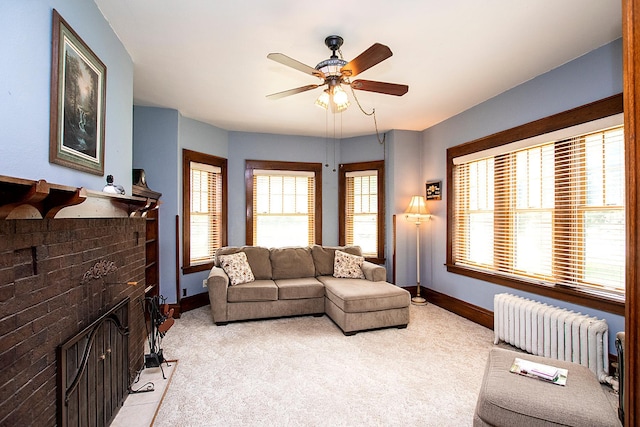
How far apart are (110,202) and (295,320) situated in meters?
2.72

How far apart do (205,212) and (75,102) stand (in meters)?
3.09

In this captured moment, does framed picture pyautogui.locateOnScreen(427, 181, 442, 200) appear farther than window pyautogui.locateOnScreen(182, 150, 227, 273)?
Yes

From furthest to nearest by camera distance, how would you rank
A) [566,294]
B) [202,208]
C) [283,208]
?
[283,208] < [202,208] < [566,294]

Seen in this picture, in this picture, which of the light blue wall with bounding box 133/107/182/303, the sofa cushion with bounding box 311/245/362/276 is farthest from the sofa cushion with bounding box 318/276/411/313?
the light blue wall with bounding box 133/107/182/303

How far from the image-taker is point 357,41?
2.53m

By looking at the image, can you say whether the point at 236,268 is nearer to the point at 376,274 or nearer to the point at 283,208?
the point at 283,208

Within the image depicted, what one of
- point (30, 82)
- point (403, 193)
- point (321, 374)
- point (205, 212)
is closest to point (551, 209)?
point (403, 193)

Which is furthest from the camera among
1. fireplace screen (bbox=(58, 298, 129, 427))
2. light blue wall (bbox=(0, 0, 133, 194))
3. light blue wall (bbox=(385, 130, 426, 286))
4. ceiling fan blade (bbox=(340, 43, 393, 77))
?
light blue wall (bbox=(385, 130, 426, 286))

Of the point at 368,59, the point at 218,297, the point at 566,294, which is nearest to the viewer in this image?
the point at 368,59

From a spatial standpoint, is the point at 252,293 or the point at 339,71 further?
the point at 252,293

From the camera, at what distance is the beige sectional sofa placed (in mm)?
3692

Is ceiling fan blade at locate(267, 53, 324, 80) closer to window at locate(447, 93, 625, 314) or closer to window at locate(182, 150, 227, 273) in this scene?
window at locate(447, 93, 625, 314)

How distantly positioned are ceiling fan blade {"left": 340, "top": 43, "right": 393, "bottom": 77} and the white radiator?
2.65 m

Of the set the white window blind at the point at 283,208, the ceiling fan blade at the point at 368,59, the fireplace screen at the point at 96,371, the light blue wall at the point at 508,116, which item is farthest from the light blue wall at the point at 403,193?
the fireplace screen at the point at 96,371
